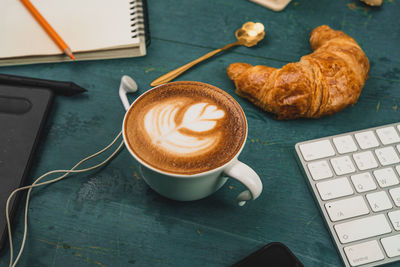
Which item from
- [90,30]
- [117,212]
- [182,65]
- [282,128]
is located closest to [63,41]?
[90,30]

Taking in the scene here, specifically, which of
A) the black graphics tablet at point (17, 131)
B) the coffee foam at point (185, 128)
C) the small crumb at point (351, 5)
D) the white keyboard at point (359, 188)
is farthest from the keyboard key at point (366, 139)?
the black graphics tablet at point (17, 131)

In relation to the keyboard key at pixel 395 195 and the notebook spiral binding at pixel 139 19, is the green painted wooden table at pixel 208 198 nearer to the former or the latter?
the notebook spiral binding at pixel 139 19

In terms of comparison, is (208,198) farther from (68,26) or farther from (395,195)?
(68,26)

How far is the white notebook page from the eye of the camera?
0.65 m

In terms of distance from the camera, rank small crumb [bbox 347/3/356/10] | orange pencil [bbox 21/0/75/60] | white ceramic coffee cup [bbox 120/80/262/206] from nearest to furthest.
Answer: white ceramic coffee cup [bbox 120/80/262/206]
orange pencil [bbox 21/0/75/60]
small crumb [bbox 347/3/356/10]

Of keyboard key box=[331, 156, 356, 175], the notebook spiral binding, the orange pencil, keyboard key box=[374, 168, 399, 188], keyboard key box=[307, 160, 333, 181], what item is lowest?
keyboard key box=[374, 168, 399, 188]

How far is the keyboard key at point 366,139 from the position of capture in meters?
0.56

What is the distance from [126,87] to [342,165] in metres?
0.44

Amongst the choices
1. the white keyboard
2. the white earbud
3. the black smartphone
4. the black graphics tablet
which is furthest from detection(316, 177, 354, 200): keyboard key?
the black graphics tablet

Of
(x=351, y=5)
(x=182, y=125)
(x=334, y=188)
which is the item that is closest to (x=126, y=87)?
(x=182, y=125)

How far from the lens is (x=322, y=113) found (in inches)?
23.6

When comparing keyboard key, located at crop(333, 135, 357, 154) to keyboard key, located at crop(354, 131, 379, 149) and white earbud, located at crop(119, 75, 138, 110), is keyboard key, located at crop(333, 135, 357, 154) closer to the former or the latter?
keyboard key, located at crop(354, 131, 379, 149)

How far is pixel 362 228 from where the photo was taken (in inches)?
19.2

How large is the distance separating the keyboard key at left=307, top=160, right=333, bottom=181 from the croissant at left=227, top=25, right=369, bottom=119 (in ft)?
0.36
